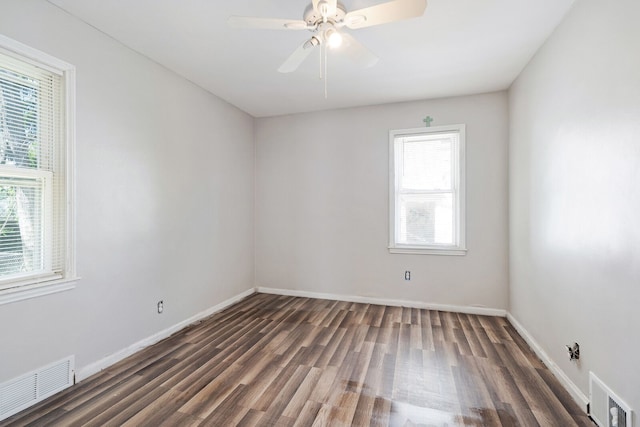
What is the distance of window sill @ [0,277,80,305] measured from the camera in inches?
71.4

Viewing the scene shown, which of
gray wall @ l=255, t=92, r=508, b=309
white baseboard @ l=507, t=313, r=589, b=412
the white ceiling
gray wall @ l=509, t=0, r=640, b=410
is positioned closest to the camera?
gray wall @ l=509, t=0, r=640, b=410

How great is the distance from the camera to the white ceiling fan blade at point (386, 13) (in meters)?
1.51

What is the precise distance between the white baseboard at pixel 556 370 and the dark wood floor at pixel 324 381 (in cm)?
5

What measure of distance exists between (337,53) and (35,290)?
2.91 m

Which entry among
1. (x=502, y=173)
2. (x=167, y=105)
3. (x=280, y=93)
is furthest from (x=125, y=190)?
(x=502, y=173)

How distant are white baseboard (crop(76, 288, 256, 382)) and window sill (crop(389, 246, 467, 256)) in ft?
7.73

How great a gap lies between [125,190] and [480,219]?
12.6ft

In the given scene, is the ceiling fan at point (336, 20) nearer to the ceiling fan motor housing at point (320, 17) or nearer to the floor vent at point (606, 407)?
the ceiling fan motor housing at point (320, 17)

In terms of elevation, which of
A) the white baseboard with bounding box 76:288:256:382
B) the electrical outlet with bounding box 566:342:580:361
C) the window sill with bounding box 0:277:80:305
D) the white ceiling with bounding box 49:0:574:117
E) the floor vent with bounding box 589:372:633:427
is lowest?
the white baseboard with bounding box 76:288:256:382

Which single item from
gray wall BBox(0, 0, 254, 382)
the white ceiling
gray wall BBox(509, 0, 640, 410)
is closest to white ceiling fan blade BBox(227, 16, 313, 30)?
the white ceiling

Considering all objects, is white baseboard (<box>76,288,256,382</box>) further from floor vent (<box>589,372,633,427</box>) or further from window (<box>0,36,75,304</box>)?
floor vent (<box>589,372,633,427</box>)

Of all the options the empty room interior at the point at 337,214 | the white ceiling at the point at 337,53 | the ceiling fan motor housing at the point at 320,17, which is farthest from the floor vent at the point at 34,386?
the ceiling fan motor housing at the point at 320,17

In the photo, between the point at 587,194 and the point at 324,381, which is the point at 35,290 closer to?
the point at 324,381

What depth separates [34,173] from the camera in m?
1.99
